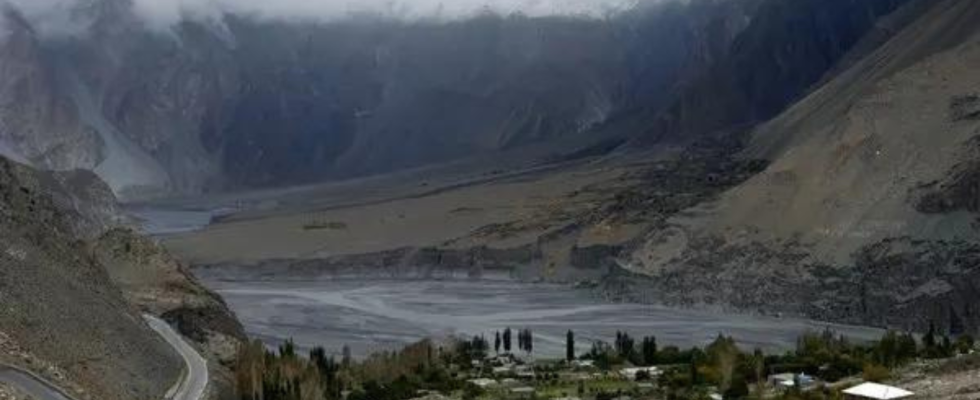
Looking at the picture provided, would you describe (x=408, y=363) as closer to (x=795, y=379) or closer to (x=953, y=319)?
(x=795, y=379)

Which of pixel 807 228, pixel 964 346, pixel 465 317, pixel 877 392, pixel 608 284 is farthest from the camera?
pixel 608 284

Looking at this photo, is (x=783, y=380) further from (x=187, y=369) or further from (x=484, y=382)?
(x=187, y=369)

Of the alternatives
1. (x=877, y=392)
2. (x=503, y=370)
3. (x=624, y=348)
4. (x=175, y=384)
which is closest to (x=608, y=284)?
(x=624, y=348)

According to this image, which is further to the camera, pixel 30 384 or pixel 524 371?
pixel 524 371

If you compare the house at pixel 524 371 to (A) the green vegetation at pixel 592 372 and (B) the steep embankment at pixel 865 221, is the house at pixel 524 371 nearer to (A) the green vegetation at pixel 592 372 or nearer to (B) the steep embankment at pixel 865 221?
(A) the green vegetation at pixel 592 372

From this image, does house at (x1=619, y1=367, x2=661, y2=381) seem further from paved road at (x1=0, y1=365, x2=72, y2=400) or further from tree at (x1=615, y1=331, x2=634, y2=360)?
paved road at (x1=0, y1=365, x2=72, y2=400)

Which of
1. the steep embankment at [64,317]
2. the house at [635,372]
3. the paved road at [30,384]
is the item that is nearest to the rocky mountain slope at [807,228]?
the house at [635,372]

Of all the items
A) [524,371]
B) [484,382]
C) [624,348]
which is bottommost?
[484,382]
